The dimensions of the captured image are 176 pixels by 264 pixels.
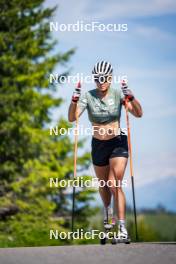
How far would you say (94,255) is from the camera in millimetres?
8188

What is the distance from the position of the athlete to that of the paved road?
854mm

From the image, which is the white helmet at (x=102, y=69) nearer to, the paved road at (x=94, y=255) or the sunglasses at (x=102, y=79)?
the sunglasses at (x=102, y=79)

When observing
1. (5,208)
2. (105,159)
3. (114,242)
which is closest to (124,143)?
(105,159)

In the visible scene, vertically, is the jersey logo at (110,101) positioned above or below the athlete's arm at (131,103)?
below

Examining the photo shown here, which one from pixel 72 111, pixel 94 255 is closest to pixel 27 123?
pixel 72 111

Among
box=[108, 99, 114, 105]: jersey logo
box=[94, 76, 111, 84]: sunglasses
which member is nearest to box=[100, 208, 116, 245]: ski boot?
box=[108, 99, 114, 105]: jersey logo

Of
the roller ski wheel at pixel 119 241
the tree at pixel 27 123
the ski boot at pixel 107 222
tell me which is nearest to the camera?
the roller ski wheel at pixel 119 241

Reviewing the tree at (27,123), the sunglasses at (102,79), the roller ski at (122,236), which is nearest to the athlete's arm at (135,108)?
the sunglasses at (102,79)

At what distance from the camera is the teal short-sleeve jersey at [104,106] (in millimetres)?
9445

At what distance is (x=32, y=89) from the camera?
3762cm

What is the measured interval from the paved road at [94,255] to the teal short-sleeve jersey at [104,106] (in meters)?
1.35

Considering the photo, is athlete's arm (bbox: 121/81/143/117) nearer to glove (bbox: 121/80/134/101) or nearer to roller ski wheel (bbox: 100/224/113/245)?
glove (bbox: 121/80/134/101)

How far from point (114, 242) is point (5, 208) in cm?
2537

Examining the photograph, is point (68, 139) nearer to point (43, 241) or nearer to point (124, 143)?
point (43, 241)
